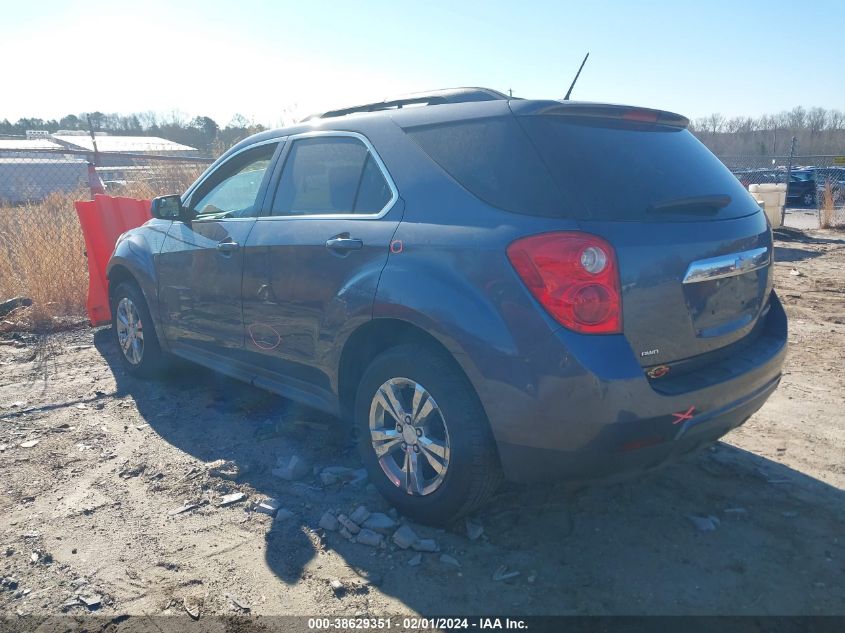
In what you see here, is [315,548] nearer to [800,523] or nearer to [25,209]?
[800,523]

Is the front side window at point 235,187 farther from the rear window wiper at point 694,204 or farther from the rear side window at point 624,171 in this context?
the rear window wiper at point 694,204

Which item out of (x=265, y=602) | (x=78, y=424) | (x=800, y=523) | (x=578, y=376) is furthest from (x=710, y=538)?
Answer: (x=78, y=424)

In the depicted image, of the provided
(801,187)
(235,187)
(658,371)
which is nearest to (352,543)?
(658,371)

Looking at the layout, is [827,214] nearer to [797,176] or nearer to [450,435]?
[797,176]

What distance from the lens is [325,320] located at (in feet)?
11.2

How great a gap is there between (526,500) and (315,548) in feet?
3.49

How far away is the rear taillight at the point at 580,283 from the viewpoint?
250cm

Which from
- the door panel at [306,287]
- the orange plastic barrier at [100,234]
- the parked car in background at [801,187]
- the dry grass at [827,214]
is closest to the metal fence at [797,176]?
the parked car in background at [801,187]

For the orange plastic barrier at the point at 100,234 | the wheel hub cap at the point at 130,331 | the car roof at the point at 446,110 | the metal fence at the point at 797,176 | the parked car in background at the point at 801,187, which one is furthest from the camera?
the parked car in background at the point at 801,187

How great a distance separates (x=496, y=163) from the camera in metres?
2.82

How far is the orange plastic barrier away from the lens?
686 centimetres

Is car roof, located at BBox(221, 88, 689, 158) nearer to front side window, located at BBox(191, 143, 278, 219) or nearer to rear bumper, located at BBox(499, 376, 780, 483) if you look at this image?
front side window, located at BBox(191, 143, 278, 219)

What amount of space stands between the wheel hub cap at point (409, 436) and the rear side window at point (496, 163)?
91 centimetres

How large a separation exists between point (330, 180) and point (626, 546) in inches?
93.0
